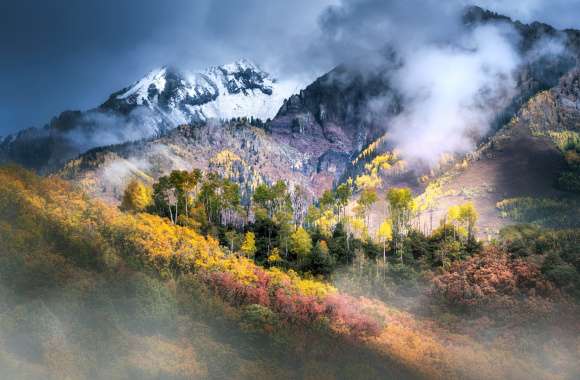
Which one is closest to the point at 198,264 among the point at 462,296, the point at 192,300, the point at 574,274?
the point at 192,300

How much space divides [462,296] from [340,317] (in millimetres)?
25761

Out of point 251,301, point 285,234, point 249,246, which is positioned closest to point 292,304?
point 251,301

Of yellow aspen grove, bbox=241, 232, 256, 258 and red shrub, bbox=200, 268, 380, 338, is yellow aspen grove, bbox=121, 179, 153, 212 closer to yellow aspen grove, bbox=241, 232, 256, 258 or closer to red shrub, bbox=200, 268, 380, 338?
yellow aspen grove, bbox=241, 232, 256, 258

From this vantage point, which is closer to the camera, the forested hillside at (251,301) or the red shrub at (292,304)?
the forested hillside at (251,301)

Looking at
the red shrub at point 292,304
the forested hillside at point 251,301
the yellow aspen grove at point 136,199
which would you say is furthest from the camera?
the yellow aspen grove at point 136,199

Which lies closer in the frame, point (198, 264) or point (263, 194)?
point (198, 264)

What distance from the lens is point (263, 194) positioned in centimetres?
13250

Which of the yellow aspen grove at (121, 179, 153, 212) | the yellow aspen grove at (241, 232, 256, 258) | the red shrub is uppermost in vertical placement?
the yellow aspen grove at (121, 179, 153, 212)

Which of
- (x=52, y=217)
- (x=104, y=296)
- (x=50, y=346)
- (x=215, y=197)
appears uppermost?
(x=215, y=197)

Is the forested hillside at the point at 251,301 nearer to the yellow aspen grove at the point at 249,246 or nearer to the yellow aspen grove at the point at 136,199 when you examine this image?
the yellow aspen grove at the point at 249,246

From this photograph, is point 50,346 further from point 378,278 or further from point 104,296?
point 378,278

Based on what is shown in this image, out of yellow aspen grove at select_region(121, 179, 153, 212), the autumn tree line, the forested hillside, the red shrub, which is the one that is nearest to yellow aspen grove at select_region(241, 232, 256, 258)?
the autumn tree line

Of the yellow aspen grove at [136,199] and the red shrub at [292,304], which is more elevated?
the yellow aspen grove at [136,199]

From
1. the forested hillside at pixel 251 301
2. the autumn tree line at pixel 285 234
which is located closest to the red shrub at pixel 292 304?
the forested hillside at pixel 251 301
